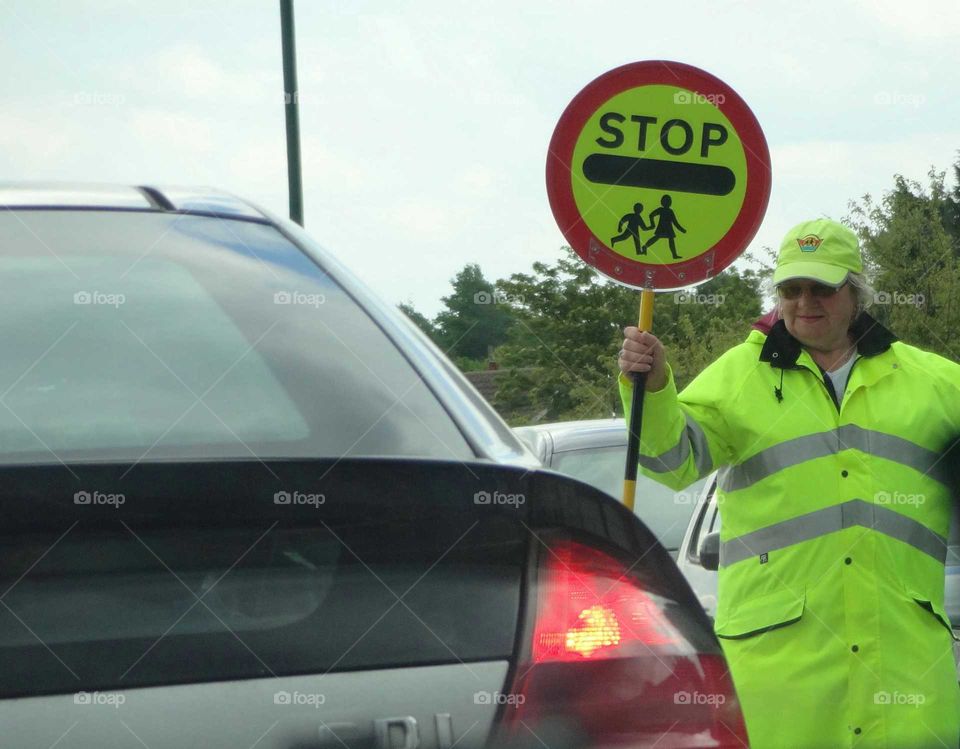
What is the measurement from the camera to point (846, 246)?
452cm

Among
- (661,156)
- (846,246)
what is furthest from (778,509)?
(661,156)

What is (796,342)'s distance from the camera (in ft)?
14.5

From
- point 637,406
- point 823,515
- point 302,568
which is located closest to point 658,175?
point 637,406

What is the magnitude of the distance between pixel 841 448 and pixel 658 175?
995mm

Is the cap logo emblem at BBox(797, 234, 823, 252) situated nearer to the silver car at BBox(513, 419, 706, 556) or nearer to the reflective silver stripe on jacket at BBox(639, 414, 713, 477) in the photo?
the reflective silver stripe on jacket at BBox(639, 414, 713, 477)

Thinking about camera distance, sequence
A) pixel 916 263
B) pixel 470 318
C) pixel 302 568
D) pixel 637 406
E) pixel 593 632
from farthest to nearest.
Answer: pixel 470 318 → pixel 916 263 → pixel 637 406 → pixel 593 632 → pixel 302 568

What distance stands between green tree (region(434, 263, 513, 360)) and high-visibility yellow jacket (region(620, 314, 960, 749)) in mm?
43934

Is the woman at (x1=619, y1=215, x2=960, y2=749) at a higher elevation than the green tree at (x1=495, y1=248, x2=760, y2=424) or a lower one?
lower

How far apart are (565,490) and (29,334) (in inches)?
30.5

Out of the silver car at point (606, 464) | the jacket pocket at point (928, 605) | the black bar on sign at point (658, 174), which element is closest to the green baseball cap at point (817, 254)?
the black bar on sign at point (658, 174)

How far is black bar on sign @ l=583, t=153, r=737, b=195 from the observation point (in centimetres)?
462

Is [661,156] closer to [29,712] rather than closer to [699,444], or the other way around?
[699,444]

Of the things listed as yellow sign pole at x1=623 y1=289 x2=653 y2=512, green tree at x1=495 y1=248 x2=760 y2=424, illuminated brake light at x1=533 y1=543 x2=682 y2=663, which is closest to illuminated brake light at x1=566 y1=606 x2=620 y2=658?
illuminated brake light at x1=533 y1=543 x2=682 y2=663

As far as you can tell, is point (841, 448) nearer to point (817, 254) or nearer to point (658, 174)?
point (817, 254)
